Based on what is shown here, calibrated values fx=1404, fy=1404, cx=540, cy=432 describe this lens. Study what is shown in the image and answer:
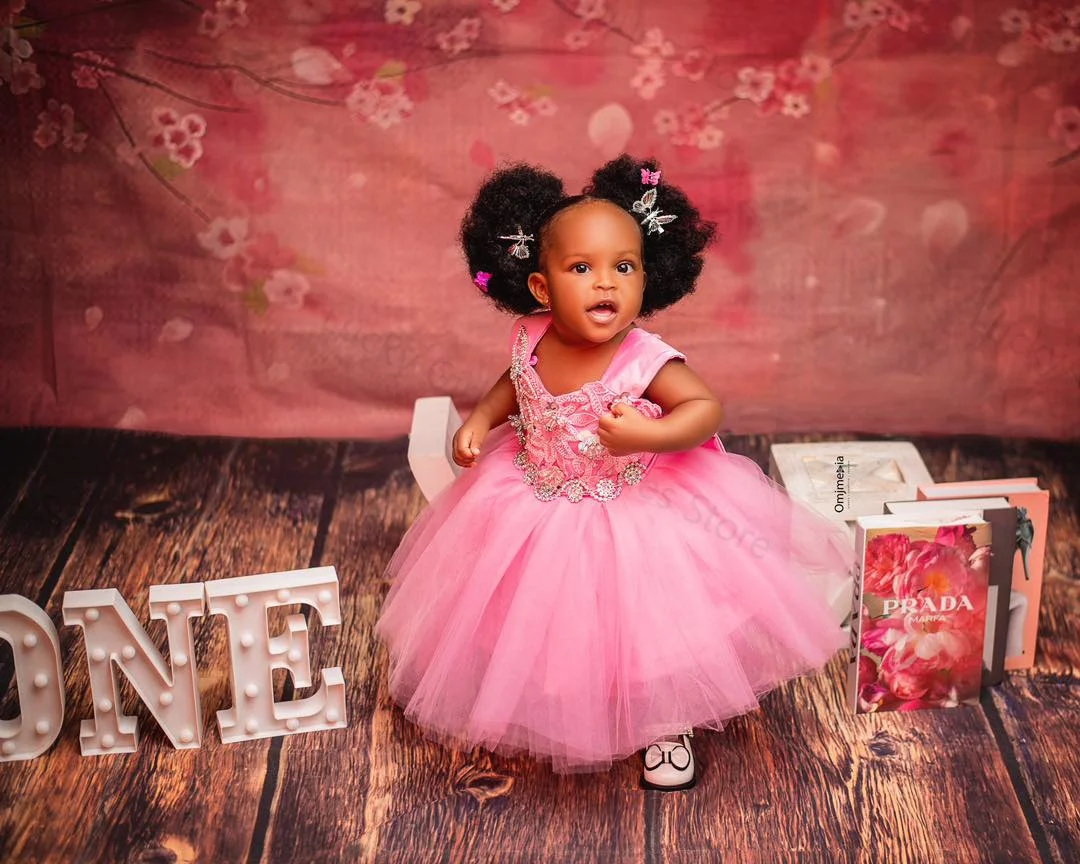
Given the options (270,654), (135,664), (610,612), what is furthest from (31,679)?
(610,612)

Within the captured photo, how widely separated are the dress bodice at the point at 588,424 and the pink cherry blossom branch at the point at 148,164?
88cm

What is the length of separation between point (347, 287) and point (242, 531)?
0.48 m

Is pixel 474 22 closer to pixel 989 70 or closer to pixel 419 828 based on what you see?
pixel 989 70

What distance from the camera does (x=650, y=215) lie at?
172 centimetres

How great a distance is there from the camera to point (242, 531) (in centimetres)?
227

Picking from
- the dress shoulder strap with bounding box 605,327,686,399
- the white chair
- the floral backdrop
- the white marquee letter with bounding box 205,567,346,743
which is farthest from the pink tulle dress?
the floral backdrop

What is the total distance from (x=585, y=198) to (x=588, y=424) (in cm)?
28

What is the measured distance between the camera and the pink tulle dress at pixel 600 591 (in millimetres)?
1655

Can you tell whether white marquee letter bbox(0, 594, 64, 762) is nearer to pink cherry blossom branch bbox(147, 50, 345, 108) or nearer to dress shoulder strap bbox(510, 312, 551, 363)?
dress shoulder strap bbox(510, 312, 551, 363)

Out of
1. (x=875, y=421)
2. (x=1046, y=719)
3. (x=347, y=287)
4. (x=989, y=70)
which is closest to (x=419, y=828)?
(x=1046, y=719)

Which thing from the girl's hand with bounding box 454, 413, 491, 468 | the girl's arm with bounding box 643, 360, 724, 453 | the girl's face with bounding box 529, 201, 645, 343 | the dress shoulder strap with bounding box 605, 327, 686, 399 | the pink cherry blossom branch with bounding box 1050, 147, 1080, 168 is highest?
the girl's face with bounding box 529, 201, 645, 343

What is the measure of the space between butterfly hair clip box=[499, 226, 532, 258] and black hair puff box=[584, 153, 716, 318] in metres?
0.10

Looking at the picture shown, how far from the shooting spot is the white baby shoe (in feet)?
5.60

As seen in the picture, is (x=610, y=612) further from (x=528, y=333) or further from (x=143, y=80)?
(x=143, y=80)
